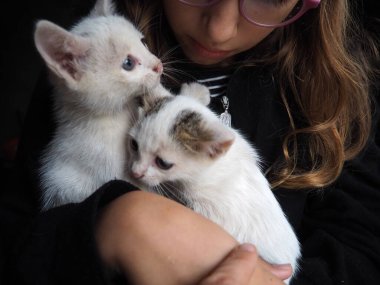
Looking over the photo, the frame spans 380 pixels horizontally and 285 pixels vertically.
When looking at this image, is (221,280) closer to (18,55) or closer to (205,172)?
(205,172)

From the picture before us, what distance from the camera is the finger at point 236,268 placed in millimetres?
759

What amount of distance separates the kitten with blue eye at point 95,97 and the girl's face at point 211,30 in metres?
0.13

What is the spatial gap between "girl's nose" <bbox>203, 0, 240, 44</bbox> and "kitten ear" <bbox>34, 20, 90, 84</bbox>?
0.98 ft

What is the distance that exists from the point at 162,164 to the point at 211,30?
1.14ft

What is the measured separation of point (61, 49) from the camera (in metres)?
0.97

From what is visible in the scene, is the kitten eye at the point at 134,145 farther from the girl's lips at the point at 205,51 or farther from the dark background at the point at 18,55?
the dark background at the point at 18,55

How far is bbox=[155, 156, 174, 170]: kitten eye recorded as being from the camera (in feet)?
3.30

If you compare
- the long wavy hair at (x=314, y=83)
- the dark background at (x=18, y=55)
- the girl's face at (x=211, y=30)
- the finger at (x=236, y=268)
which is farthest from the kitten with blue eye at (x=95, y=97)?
the dark background at (x=18, y=55)

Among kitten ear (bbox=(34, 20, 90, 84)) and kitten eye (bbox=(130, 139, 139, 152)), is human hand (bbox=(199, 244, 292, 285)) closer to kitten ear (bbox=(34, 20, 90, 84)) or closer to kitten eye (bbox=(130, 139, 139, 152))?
kitten eye (bbox=(130, 139, 139, 152))

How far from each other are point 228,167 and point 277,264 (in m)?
0.26

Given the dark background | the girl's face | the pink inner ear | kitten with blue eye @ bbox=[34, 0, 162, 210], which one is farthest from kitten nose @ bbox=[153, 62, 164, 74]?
the dark background

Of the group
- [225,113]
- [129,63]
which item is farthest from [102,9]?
[225,113]

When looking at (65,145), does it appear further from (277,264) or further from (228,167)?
(277,264)

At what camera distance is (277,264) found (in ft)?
3.42
